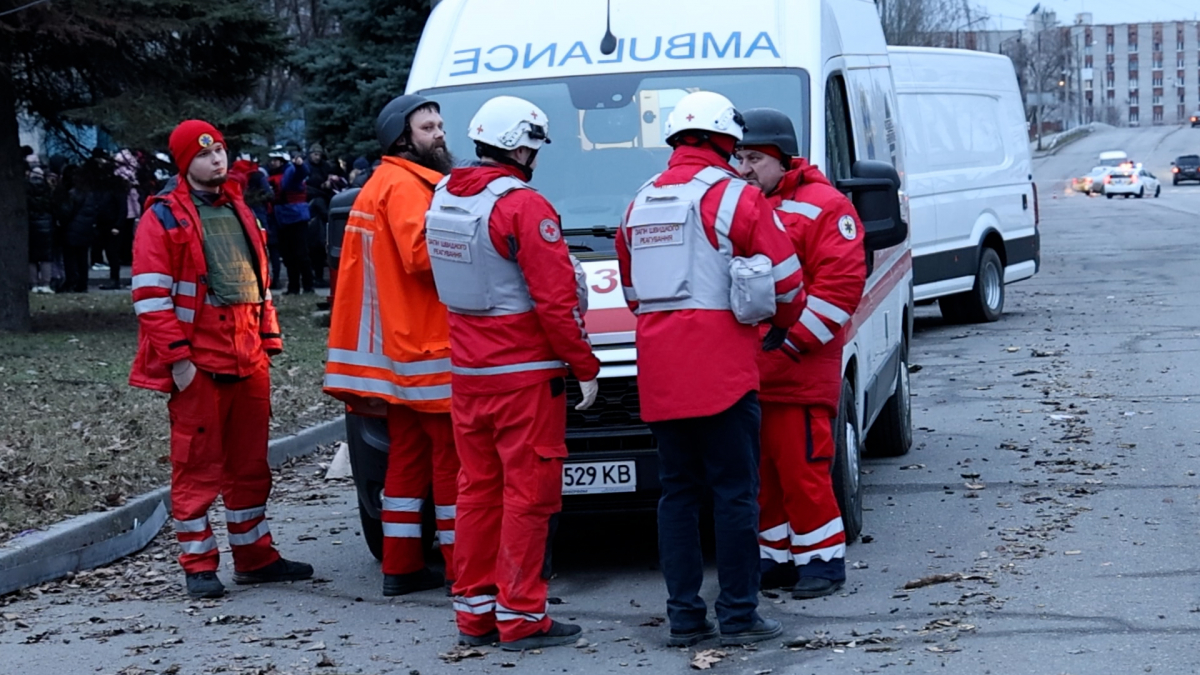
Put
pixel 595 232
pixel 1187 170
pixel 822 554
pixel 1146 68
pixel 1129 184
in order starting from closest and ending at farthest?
pixel 822 554, pixel 595 232, pixel 1129 184, pixel 1187 170, pixel 1146 68

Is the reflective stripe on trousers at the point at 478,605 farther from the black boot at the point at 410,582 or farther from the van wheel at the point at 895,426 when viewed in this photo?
the van wheel at the point at 895,426

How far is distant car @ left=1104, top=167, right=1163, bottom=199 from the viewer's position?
6281 cm

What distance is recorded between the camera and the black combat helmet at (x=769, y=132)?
21.2 feet

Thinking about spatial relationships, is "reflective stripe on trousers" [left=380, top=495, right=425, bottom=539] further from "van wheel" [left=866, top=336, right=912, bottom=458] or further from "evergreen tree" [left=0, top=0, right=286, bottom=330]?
"evergreen tree" [left=0, top=0, right=286, bottom=330]

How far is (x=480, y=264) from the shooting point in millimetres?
5863

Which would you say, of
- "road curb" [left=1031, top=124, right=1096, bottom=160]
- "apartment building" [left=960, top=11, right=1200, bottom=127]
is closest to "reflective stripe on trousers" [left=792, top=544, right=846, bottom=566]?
"road curb" [left=1031, top=124, right=1096, bottom=160]

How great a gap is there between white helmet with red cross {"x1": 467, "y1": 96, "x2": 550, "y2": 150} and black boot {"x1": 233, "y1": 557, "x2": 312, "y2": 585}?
2.40 m

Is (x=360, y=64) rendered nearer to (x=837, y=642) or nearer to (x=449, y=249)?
(x=449, y=249)

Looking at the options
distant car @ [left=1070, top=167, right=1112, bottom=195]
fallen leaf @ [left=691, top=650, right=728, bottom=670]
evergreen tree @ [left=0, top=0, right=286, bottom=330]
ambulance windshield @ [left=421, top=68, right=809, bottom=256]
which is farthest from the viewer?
distant car @ [left=1070, top=167, right=1112, bottom=195]

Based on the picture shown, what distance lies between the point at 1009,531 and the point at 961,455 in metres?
2.17

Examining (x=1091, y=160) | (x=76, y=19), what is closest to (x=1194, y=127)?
(x=1091, y=160)

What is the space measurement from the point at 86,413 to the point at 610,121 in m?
5.20

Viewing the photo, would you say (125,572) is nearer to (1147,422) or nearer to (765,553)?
(765,553)

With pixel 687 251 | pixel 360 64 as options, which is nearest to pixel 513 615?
pixel 687 251
